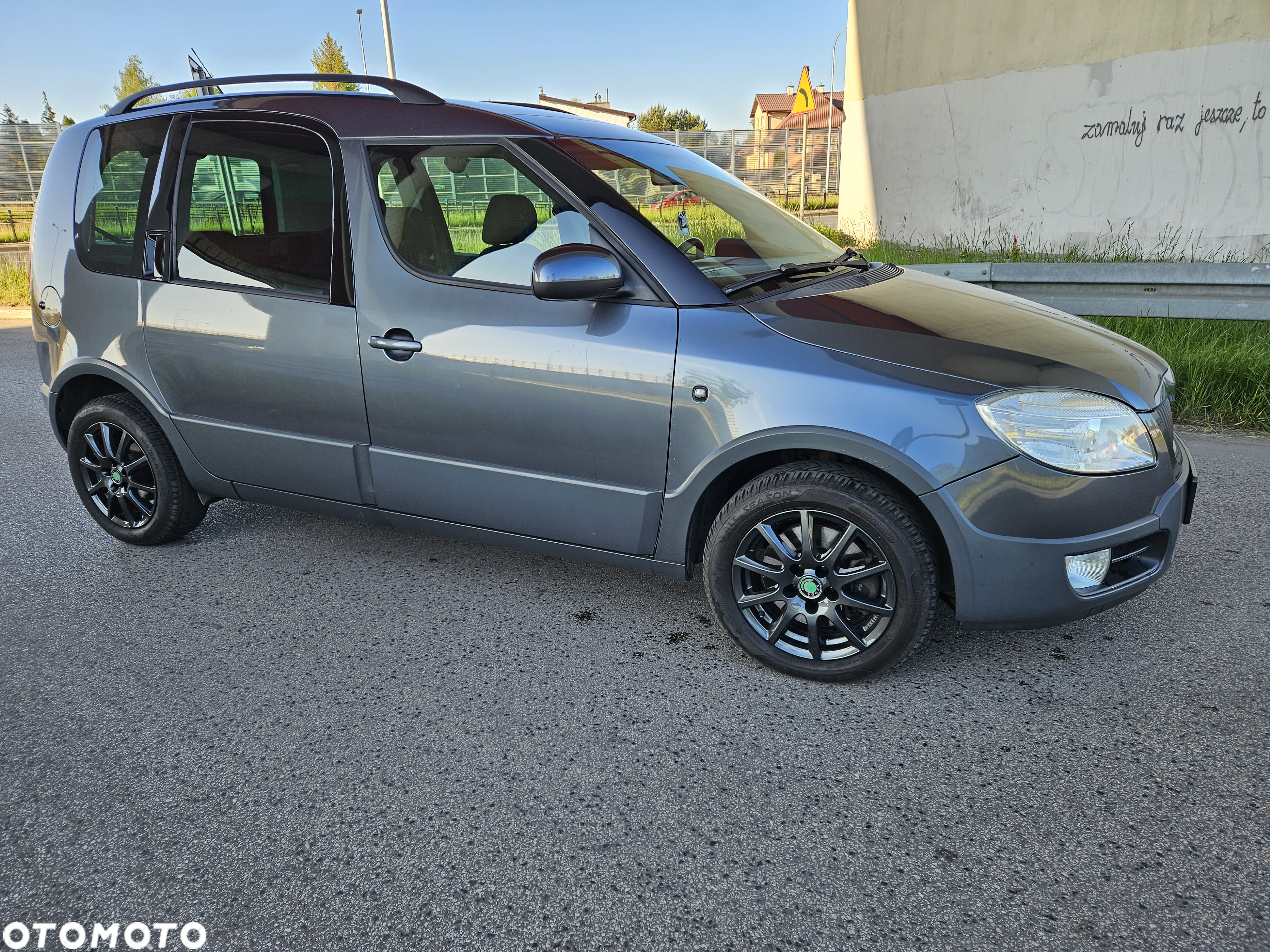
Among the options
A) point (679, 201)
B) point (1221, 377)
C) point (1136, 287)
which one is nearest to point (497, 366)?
point (679, 201)

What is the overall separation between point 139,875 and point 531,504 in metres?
1.59

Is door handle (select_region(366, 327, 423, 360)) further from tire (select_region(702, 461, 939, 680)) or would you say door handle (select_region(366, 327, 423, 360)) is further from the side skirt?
tire (select_region(702, 461, 939, 680))

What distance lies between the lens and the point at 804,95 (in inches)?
611

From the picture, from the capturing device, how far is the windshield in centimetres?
313

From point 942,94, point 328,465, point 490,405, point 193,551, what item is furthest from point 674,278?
point 942,94

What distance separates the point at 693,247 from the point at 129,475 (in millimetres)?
2774

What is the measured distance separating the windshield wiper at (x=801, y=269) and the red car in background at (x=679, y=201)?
41 cm

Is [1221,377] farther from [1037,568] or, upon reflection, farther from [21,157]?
[21,157]

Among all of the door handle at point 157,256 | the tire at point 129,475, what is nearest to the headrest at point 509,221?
the door handle at point 157,256

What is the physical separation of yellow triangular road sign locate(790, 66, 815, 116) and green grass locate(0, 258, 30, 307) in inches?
463

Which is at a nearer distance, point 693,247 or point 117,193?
point 693,247

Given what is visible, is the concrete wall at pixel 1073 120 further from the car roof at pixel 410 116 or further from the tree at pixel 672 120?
the tree at pixel 672 120

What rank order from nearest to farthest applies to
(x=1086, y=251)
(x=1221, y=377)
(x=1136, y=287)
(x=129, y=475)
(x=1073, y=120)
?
1. (x=129, y=475)
2. (x=1221, y=377)
3. (x=1136, y=287)
4. (x=1086, y=251)
5. (x=1073, y=120)

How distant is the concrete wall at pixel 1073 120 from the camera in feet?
29.8
